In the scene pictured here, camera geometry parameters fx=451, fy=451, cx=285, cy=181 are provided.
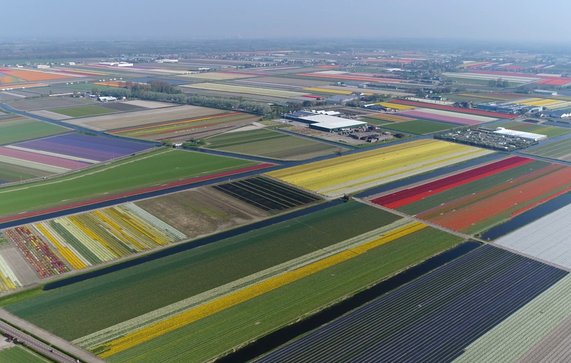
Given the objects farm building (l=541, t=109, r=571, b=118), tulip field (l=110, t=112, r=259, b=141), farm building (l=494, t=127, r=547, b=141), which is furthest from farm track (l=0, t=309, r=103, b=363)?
farm building (l=541, t=109, r=571, b=118)

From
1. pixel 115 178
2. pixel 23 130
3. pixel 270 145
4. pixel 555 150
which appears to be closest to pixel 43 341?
pixel 115 178

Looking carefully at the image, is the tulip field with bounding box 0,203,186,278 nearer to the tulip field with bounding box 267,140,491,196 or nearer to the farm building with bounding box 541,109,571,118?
the tulip field with bounding box 267,140,491,196

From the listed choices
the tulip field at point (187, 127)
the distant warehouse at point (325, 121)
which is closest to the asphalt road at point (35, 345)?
the tulip field at point (187, 127)

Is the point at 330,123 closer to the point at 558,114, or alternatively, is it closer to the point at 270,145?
the point at 270,145

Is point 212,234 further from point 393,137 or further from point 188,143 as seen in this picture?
point 393,137

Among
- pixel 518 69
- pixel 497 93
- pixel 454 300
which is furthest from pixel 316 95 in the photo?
pixel 518 69

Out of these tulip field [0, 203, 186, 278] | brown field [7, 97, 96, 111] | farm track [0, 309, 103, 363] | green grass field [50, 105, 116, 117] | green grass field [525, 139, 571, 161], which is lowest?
farm track [0, 309, 103, 363]
